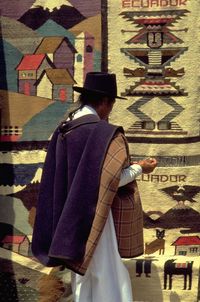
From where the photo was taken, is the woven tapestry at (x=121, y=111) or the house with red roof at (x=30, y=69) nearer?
the woven tapestry at (x=121, y=111)

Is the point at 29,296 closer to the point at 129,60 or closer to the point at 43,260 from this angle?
the point at 43,260

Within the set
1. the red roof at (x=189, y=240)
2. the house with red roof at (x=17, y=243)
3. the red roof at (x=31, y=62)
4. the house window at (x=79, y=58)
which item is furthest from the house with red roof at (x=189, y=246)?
the red roof at (x=31, y=62)

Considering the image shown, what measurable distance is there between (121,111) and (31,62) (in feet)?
2.18

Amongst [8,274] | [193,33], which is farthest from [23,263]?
[193,33]

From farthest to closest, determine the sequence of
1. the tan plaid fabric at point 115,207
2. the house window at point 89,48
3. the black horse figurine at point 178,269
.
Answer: the house window at point 89,48 → the black horse figurine at point 178,269 → the tan plaid fabric at point 115,207

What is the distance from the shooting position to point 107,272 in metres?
3.01

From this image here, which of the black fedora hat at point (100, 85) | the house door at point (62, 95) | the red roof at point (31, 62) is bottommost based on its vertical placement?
the house door at point (62, 95)

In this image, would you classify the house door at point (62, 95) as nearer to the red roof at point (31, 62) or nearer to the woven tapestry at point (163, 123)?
the red roof at point (31, 62)

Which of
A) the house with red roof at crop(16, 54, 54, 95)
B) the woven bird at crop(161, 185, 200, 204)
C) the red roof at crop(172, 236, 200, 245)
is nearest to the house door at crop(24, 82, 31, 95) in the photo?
the house with red roof at crop(16, 54, 54, 95)

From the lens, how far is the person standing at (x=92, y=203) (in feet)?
9.53

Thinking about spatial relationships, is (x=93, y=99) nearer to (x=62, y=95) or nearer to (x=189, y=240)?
(x=62, y=95)

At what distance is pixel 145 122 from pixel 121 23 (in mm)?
633

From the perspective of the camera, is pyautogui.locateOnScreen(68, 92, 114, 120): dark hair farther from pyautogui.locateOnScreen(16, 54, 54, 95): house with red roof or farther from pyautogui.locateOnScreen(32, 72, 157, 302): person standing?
pyautogui.locateOnScreen(16, 54, 54, 95): house with red roof

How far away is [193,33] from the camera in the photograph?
3709mm
